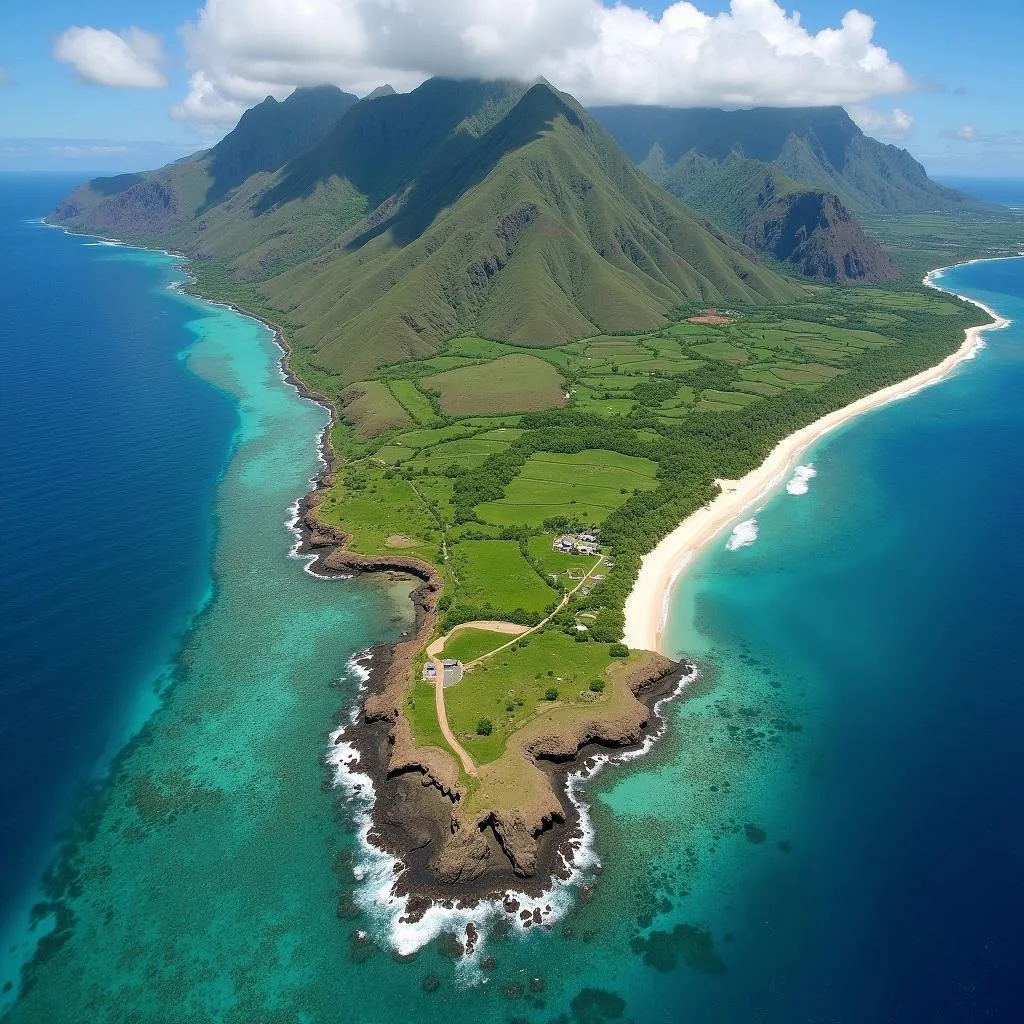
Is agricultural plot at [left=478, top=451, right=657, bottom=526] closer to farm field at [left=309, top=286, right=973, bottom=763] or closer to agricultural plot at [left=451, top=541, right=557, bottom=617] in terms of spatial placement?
A: farm field at [left=309, top=286, right=973, bottom=763]

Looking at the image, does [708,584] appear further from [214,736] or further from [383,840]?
[214,736]

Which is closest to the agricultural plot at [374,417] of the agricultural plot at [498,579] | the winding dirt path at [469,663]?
the agricultural plot at [498,579]

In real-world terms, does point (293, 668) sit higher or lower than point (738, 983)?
lower

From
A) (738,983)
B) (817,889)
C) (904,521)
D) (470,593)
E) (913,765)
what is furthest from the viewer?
(904,521)

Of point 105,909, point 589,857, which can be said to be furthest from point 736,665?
point 105,909

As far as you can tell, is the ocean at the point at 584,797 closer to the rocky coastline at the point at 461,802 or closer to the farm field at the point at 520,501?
the rocky coastline at the point at 461,802

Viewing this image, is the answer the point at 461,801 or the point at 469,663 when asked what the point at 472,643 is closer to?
the point at 469,663

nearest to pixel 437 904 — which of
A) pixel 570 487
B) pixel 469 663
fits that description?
pixel 469 663
